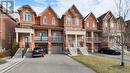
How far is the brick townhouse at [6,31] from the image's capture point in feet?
136

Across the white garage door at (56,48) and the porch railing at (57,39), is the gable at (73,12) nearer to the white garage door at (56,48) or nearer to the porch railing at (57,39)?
the porch railing at (57,39)

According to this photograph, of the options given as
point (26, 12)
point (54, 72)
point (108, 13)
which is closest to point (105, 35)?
point (108, 13)

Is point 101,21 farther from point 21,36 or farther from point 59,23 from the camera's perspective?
point 21,36

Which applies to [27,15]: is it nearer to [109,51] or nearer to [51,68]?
[109,51]

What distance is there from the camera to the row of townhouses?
4597 centimetres

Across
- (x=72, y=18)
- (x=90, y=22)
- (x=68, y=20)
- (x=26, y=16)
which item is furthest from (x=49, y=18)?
(x=90, y=22)

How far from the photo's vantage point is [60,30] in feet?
163

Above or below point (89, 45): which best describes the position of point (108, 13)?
above

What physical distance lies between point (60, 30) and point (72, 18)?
421 cm

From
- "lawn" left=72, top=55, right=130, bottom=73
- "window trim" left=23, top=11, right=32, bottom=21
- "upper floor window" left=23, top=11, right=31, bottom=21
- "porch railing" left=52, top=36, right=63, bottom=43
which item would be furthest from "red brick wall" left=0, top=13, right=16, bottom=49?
"lawn" left=72, top=55, right=130, bottom=73

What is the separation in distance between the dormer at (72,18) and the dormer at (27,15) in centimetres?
721

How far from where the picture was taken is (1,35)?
40.9 m

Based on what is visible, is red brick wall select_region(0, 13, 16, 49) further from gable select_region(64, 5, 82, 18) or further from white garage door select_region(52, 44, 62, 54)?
gable select_region(64, 5, 82, 18)

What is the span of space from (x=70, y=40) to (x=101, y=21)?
10.1 metres
